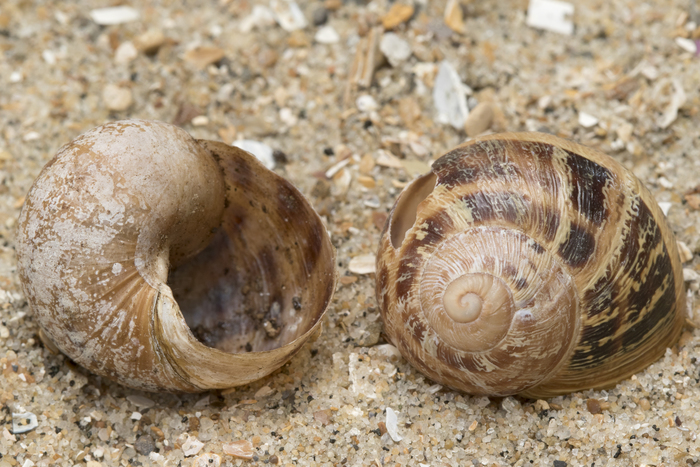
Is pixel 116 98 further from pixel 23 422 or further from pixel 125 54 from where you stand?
pixel 23 422

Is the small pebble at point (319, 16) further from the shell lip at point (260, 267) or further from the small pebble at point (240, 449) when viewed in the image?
the small pebble at point (240, 449)

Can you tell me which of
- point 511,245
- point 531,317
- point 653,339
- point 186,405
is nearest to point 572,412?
point 653,339

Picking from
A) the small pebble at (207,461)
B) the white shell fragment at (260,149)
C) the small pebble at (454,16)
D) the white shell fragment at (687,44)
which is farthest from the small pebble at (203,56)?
the white shell fragment at (687,44)

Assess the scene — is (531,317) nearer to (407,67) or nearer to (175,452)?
(175,452)

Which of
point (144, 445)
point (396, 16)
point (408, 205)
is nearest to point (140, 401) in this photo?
point (144, 445)

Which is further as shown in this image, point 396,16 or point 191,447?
point 396,16
